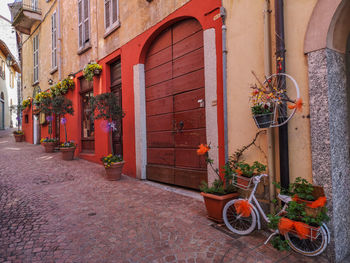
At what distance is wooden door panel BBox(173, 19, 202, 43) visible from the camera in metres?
4.78

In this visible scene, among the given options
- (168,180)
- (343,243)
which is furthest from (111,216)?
(343,243)

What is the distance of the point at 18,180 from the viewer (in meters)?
5.87

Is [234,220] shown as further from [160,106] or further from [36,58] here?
[36,58]

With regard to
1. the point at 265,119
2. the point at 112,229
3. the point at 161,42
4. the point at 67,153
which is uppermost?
the point at 161,42

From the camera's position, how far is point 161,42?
5695 millimetres

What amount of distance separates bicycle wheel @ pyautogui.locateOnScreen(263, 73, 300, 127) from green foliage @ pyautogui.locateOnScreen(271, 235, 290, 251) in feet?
4.26

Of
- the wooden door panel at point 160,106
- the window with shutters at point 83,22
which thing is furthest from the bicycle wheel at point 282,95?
the window with shutters at point 83,22

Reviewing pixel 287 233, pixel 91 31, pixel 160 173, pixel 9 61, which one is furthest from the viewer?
pixel 9 61

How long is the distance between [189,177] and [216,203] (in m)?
1.60

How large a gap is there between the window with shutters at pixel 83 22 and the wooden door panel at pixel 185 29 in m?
4.85

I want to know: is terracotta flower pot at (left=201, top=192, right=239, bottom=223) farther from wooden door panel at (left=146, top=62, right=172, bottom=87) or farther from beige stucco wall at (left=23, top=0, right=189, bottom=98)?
beige stucco wall at (left=23, top=0, right=189, bottom=98)

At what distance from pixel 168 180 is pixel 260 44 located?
3.39 metres

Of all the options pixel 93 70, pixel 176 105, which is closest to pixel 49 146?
pixel 93 70

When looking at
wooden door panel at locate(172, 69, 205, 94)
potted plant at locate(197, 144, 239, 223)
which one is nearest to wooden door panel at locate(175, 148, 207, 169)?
potted plant at locate(197, 144, 239, 223)
